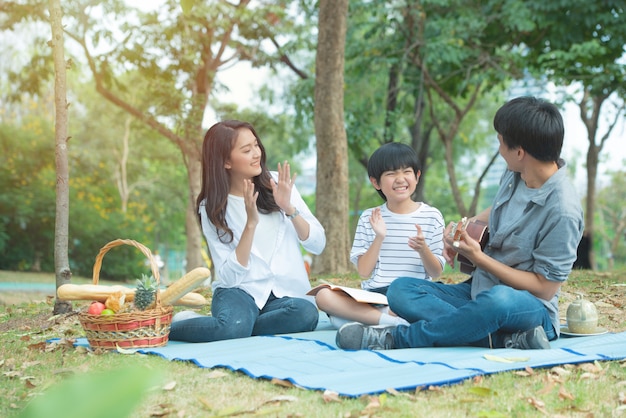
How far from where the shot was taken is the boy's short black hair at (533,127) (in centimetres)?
314

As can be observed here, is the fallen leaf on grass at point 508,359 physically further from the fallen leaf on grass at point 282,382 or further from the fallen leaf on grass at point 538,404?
the fallen leaf on grass at point 282,382

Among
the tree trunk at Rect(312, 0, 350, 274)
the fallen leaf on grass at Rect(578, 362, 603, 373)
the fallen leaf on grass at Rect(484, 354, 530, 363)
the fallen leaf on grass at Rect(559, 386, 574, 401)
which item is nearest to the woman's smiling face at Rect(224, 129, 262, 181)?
the fallen leaf on grass at Rect(484, 354, 530, 363)

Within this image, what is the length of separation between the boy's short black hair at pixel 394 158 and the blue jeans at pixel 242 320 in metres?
0.87

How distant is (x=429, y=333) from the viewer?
3357 mm

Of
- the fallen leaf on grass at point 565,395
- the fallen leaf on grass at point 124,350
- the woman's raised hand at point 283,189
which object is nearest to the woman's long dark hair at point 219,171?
the woman's raised hand at point 283,189

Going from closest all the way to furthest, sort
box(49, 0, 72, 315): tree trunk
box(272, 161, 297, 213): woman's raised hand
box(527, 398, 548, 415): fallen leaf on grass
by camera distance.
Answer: box(527, 398, 548, 415): fallen leaf on grass → box(272, 161, 297, 213): woman's raised hand → box(49, 0, 72, 315): tree trunk

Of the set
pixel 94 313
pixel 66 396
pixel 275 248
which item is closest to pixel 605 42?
pixel 275 248

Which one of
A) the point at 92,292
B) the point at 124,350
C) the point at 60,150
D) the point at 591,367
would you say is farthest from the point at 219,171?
the point at 591,367

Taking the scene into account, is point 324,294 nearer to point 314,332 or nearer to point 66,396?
point 314,332

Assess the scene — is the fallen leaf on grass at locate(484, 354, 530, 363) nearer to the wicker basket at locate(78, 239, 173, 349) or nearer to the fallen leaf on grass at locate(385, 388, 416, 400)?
the fallen leaf on grass at locate(385, 388, 416, 400)

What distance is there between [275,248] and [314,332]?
0.55 metres

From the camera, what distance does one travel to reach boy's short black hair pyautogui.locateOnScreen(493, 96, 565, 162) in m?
3.14

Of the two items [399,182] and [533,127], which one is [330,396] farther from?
[399,182]

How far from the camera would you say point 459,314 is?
3234mm
